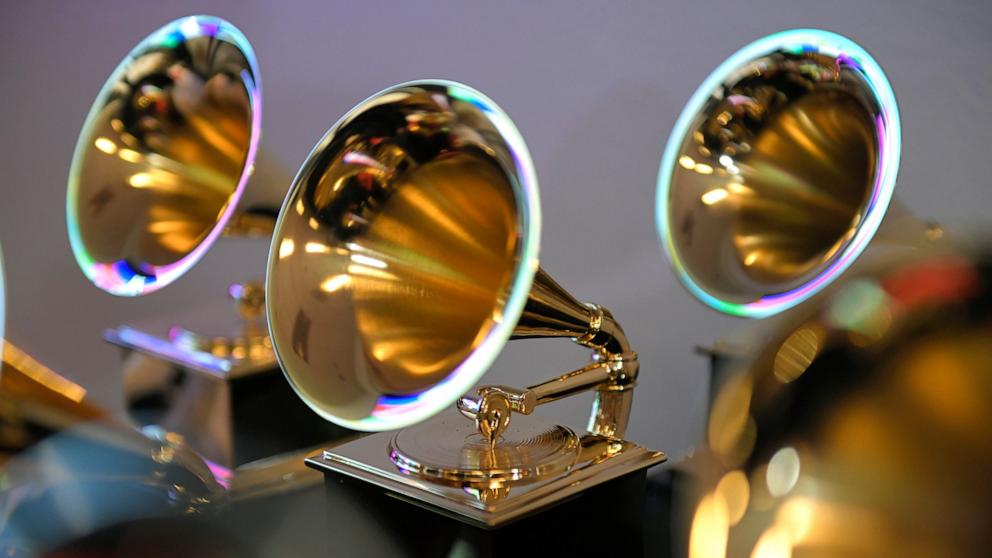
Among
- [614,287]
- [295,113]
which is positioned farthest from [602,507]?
[295,113]

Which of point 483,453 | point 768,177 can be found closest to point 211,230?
point 483,453

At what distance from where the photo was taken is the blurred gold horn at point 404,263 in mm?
994

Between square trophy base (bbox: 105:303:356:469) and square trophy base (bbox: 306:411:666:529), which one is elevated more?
square trophy base (bbox: 306:411:666:529)

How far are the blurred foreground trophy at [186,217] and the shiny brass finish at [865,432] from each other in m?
0.68

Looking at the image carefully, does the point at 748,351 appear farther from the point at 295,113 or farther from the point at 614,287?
the point at 295,113

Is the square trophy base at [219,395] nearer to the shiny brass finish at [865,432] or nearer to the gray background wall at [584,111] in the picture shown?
the gray background wall at [584,111]

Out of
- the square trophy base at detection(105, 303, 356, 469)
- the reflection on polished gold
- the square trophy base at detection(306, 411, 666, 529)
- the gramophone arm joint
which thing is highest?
the gramophone arm joint

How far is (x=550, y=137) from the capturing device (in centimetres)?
182

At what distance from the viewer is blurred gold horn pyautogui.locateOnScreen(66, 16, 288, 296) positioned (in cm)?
162

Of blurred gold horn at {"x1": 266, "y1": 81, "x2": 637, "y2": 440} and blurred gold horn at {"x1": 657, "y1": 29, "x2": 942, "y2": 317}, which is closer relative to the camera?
blurred gold horn at {"x1": 266, "y1": 81, "x2": 637, "y2": 440}

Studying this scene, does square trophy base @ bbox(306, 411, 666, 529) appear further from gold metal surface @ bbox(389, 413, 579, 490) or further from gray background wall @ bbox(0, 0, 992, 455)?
gray background wall @ bbox(0, 0, 992, 455)

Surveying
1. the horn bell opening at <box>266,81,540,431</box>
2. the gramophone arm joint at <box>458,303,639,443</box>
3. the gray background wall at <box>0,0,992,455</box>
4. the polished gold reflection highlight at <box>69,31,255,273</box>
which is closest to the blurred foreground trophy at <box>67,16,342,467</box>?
the polished gold reflection highlight at <box>69,31,255,273</box>

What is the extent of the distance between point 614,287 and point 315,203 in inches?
30.2

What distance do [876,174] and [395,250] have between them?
1.97ft
